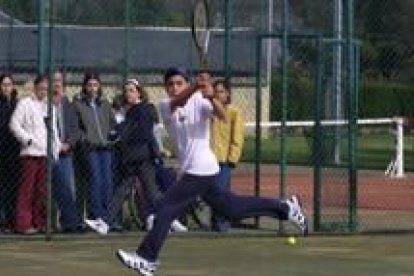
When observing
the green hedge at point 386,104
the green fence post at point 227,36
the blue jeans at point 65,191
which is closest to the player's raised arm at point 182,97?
the blue jeans at point 65,191

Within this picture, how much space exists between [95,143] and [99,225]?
101cm

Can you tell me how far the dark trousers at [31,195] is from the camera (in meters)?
15.9

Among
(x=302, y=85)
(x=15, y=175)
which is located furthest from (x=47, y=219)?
(x=302, y=85)

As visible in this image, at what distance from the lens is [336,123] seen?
17.7 m

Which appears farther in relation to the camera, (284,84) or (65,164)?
(284,84)

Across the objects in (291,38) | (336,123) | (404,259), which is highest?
(291,38)

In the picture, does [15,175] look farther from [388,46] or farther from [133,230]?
[388,46]

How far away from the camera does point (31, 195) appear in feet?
52.4

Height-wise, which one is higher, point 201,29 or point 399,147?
point 201,29

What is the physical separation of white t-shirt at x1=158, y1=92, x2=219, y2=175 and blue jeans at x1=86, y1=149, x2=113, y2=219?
4.30m

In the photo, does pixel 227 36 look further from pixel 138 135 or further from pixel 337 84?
pixel 138 135

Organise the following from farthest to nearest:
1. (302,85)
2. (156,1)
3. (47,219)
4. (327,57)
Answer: (302,85)
(156,1)
(327,57)
(47,219)

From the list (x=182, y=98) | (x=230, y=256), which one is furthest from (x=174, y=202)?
(x=230, y=256)

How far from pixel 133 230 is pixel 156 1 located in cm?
586
